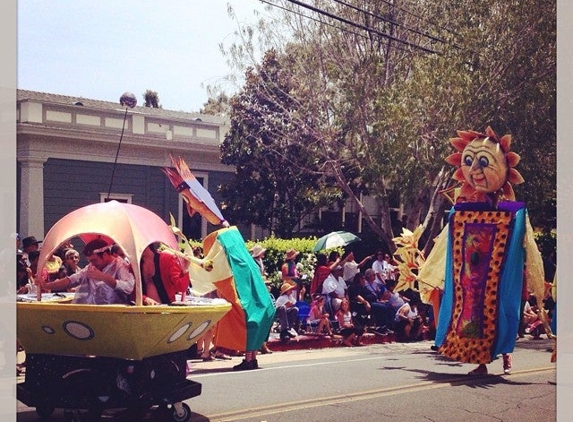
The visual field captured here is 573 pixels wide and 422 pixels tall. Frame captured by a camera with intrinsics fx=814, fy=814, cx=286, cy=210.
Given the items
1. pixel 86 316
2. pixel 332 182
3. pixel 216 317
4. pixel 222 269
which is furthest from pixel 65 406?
pixel 332 182

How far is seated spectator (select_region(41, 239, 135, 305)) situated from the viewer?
5.68 metres

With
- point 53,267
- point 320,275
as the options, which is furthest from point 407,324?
point 53,267

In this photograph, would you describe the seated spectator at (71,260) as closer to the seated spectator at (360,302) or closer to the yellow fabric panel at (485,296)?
the yellow fabric panel at (485,296)

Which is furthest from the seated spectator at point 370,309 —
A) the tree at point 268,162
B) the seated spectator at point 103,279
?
the seated spectator at point 103,279

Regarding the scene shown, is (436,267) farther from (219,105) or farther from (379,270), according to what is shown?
(219,105)

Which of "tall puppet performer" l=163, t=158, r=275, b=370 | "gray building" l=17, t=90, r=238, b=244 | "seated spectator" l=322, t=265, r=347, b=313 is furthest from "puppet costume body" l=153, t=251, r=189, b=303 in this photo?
"seated spectator" l=322, t=265, r=347, b=313

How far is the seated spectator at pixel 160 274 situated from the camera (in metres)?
6.36

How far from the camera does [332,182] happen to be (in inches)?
652

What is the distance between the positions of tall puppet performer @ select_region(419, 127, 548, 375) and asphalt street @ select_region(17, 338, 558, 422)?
0.47 metres

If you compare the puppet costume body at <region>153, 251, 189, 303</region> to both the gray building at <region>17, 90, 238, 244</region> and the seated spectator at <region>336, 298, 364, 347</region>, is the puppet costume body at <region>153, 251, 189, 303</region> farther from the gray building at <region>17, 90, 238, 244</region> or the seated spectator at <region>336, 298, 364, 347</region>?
the seated spectator at <region>336, 298, 364, 347</region>

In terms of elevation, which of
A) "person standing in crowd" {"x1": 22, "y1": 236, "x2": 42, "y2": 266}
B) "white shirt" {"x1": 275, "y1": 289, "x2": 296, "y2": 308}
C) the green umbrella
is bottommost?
"white shirt" {"x1": 275, "y1": 289, "x2": 296, "y2": 308}

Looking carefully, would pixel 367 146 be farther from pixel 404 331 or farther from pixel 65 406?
pixel 65 406

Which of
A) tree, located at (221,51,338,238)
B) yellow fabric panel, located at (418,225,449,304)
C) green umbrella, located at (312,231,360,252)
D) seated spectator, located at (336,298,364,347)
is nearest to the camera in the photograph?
yellow fabric panel, located at (418,225,449,304)

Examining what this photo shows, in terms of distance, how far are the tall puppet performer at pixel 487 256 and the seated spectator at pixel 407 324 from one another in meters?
3.76
